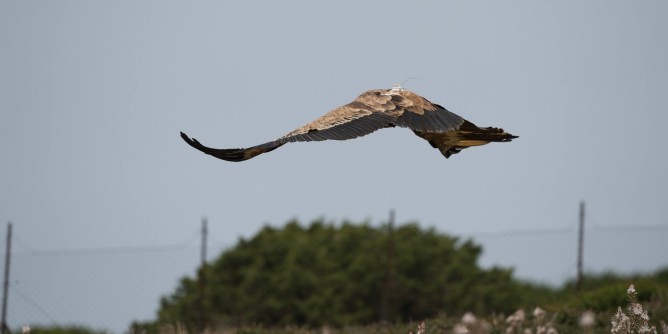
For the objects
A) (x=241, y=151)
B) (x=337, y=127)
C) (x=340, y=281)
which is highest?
(x=337, y=127)

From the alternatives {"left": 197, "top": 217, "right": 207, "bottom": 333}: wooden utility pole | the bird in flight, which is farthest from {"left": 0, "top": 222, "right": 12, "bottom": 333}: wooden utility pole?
the bird in flight

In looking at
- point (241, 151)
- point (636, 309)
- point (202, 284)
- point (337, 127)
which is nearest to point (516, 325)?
point (636, 309)

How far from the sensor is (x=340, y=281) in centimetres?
2556

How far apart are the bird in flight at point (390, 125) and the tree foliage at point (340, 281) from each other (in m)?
14.7

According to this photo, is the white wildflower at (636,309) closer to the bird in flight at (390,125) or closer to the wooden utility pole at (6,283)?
the bird in flight at (390,125)

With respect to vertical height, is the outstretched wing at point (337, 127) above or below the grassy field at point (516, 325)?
above

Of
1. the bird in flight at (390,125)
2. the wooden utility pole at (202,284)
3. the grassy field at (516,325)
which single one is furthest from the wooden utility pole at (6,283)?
the bird in flight at (390,125)

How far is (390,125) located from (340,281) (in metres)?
17.4

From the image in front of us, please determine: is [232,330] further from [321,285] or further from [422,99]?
Result: [321,285]

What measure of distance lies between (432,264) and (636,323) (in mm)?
19139

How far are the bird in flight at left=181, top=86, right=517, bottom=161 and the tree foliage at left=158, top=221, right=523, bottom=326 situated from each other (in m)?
14.7

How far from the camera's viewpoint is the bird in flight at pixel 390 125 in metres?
7.54

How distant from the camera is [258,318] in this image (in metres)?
24.9

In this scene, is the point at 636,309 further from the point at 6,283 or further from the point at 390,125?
the point at 6,283
